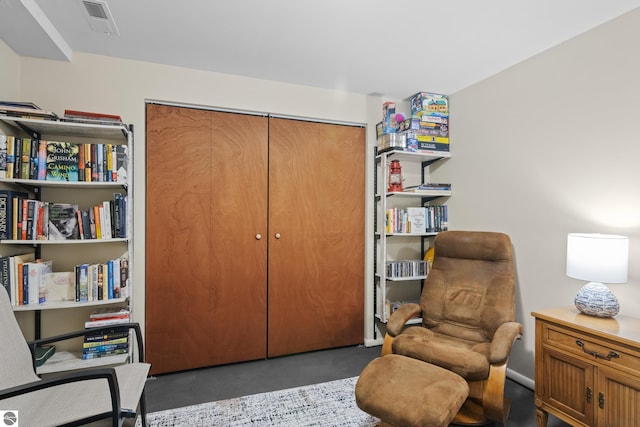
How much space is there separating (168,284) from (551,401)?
8.85 feet

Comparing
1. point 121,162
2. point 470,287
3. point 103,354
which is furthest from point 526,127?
point 103,354

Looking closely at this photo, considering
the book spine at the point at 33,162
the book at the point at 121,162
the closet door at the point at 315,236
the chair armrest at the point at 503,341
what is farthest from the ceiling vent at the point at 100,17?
the chair armrest at the point at 503,341

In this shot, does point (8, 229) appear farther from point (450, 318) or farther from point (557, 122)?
point (557, 122)

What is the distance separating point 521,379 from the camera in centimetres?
249

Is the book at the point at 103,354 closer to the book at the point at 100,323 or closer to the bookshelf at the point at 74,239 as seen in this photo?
the bookshelf at the point at 74,239

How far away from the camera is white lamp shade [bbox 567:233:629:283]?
1726 millimetres

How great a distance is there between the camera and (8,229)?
202 centimetres

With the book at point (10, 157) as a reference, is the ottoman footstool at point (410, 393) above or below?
below

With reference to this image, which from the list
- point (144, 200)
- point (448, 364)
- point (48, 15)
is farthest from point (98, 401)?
point (48, 15)

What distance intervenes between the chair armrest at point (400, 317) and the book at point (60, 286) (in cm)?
215

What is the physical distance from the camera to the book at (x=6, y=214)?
1.98 meters

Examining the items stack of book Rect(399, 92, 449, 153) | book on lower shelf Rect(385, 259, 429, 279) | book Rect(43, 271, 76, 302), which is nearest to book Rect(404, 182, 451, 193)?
stack of book Rect(399, 92, 449, 153)

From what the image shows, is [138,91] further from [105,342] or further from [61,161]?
[105,342]

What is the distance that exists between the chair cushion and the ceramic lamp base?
1.96 feet
